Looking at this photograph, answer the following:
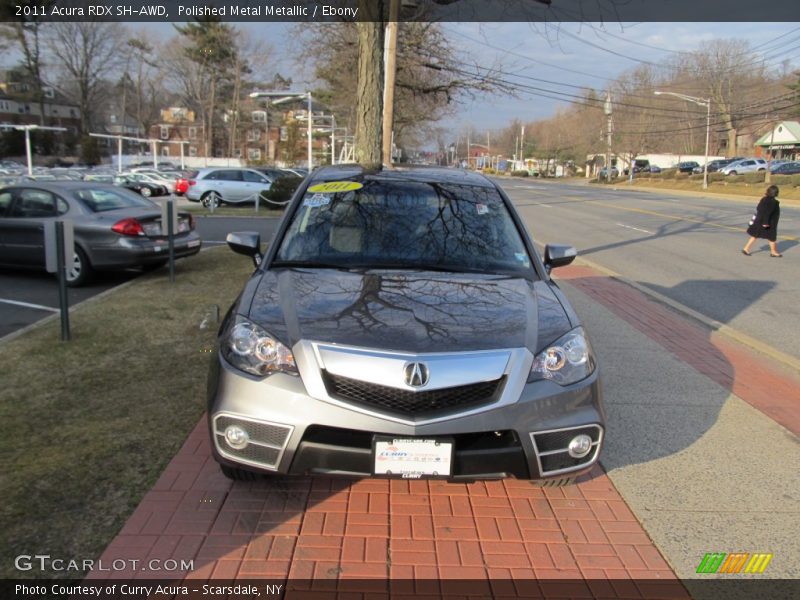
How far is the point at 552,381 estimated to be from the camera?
117 inches

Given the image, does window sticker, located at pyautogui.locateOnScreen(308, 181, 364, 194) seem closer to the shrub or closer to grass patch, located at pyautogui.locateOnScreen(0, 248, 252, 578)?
grass patch, located at pyautogui.locateOnScreen(0, 248, 252, 578)

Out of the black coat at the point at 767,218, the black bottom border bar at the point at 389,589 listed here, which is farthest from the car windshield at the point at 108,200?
the black coat at the point at 767,218

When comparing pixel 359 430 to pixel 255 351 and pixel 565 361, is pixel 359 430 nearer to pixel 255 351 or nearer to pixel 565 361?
pixel 255 351

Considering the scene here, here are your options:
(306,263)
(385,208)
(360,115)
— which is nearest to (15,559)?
(306,263)

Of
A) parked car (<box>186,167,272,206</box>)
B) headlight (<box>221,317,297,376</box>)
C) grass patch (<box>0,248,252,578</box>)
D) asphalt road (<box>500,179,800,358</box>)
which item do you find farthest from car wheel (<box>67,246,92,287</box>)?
parked car (<box>186,167,272,206</box>)

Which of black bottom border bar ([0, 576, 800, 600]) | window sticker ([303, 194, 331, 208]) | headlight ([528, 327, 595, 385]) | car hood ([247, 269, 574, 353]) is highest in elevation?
window sticker ([303, 194, 331, 208])

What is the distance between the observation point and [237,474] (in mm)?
3195

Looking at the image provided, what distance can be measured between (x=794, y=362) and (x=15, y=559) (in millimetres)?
6395

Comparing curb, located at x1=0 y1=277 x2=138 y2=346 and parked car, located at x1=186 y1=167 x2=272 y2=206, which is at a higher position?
parked car, located at x1=186 y1=167 x2=272 y2=206

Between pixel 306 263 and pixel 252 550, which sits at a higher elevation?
pixel 306 263

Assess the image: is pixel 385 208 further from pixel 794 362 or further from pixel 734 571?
pixel 794 362

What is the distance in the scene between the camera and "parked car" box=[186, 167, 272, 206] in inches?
1017

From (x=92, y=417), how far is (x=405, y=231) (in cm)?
240

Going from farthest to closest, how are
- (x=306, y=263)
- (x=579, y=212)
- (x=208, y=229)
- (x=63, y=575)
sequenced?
(x=579, y=212) → (x=208, y=229) → (x=306, y=263) → (x=63, y=575)
